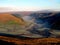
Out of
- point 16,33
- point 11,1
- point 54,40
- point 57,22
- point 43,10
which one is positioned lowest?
point 54,40

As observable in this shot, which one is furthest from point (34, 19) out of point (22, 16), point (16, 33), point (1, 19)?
point (1, 19)

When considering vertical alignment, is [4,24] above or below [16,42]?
above

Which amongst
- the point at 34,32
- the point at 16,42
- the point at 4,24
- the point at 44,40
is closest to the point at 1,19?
the point at 4,24

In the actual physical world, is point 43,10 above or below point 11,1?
below

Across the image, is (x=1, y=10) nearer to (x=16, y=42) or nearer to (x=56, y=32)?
(x=16, y=42)

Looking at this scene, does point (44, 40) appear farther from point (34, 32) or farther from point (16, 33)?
point (16, 33)

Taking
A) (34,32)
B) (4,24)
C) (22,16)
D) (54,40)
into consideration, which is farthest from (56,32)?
(4,24)

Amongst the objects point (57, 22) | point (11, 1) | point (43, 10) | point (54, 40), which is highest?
point (11, 1)
